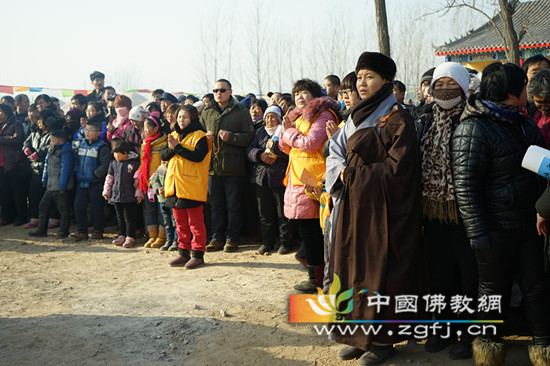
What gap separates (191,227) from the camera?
6105 millimetres

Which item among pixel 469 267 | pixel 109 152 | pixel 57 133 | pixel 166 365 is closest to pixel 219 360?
pixel 166 365

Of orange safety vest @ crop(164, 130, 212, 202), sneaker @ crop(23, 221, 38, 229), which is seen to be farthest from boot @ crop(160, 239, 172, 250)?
sneaker @ crop(23, 221, 38, 229)

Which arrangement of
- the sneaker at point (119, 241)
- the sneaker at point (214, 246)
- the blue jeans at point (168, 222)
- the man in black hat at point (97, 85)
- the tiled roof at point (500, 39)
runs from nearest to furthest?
the sneaker at point (214, 246)
the blue jeans at point (168, 222)
the sneaker at point (119, 241)
the man in black hat at point (97, 85)
the tiled roof at point (500, 39)

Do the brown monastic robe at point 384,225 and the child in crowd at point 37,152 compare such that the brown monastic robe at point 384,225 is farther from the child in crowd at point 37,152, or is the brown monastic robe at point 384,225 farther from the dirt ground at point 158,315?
the child in crowd at point 37,152

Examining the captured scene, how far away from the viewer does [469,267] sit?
3.45m

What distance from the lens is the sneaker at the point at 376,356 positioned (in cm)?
344

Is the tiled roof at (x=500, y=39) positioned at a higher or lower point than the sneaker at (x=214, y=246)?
higher

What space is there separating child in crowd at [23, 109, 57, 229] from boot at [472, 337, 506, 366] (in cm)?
771

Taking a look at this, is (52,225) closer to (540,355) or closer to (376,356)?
(376,356)

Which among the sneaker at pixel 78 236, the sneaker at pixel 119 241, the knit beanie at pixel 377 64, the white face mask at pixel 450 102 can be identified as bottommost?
the sneaker at pixel 119 241

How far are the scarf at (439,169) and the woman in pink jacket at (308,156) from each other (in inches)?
50.2

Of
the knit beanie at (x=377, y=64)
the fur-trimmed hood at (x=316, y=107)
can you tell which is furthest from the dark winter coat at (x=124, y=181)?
the knit beanie at (x=377, y=64)

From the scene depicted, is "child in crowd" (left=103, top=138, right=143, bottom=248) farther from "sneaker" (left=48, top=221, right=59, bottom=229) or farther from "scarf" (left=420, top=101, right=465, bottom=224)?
"scarf" (left=420, top=101, right=465, bottom=224)

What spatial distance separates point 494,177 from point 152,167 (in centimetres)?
525
